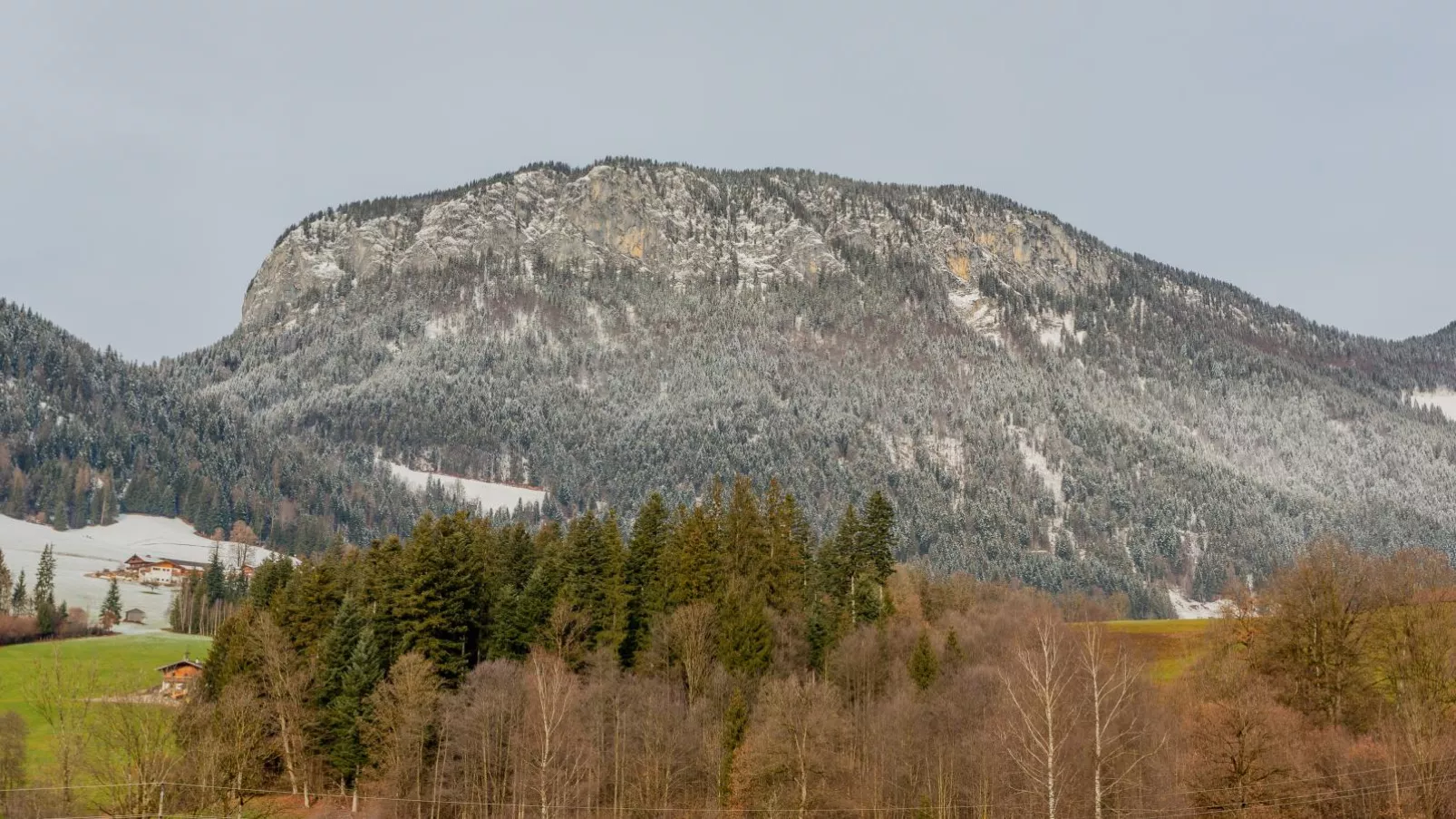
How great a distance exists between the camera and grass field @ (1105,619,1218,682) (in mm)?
101625

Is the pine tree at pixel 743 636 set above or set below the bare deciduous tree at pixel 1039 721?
above

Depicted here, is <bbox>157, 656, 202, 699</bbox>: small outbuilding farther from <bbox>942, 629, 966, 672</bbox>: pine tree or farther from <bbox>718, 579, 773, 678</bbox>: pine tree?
<bbox>942, 629, 966, 672</bbox>: pine tree

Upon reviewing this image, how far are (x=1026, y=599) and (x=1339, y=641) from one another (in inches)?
3136

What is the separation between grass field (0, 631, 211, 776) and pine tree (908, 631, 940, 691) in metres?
54.9

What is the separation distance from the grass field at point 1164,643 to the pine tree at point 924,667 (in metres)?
25.6

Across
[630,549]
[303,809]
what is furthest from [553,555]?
[303,809]

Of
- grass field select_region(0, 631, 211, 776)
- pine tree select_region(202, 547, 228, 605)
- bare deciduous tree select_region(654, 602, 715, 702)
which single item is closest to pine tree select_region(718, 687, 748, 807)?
bare deciduous tree select_region(654, 602, 715, 702)

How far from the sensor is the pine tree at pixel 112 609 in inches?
6727

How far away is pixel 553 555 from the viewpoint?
292 ft

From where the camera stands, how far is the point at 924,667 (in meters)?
82.1

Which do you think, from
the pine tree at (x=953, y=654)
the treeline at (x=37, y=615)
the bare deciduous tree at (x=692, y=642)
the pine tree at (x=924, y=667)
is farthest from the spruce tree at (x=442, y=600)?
the treeline at (x=37, y=615)

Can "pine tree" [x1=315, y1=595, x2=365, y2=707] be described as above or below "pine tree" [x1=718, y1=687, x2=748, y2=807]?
above

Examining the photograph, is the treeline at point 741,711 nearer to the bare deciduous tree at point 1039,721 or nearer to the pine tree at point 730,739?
the pine tree at point 730,739

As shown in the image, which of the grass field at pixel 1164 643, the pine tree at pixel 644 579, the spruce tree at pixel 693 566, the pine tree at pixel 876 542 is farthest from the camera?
the grass field at pixel 1164 643
